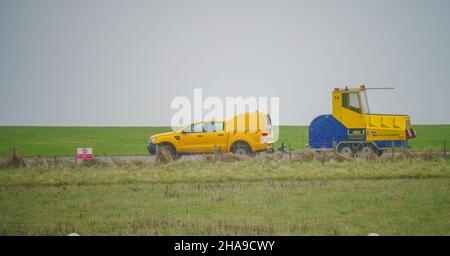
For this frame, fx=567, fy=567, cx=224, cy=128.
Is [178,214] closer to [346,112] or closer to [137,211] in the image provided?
[137,211]

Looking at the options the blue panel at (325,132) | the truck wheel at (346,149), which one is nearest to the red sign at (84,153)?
the blue panel at (325,132)

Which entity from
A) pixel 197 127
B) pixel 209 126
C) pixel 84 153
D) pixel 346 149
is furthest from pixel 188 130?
pixel 346 149

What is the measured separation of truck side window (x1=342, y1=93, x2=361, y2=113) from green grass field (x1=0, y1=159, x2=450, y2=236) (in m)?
4.13

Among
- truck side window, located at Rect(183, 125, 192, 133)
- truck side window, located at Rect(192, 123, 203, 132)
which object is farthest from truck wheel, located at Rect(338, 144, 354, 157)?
truck side window, located at Rect(183, 125, 192, 133)

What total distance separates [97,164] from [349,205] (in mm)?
12517

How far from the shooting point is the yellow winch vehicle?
87.8ft

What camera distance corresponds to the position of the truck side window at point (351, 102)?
89.2ft

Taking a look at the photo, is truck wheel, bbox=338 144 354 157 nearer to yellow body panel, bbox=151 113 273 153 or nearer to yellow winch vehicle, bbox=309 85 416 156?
yellow winch vehicle, bbox=309 85 416 156

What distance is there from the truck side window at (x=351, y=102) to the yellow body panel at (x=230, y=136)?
12.6 ft

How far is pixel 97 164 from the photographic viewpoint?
23875 mm

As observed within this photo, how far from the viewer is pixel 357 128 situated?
89.2 ft
